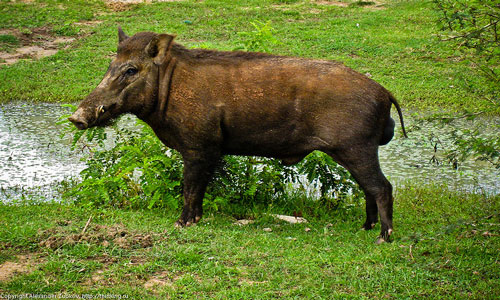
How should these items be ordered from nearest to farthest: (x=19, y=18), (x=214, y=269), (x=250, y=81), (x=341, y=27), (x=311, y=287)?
1. (x=311, y=287)
2. (x=214, y=269)
3. (x=250, y=81)
4. (x=341, y=27)
5. (x=19, y=18)

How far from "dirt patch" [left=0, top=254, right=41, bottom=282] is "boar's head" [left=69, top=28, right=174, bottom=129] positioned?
1550mm

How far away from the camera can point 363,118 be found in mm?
5961

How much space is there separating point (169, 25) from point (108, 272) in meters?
12.6

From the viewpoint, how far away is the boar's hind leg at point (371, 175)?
5.99 metres

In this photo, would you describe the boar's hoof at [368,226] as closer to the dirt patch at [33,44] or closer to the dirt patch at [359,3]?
the dirt patch at [33,44]

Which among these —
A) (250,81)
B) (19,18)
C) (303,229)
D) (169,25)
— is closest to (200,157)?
(250,81)

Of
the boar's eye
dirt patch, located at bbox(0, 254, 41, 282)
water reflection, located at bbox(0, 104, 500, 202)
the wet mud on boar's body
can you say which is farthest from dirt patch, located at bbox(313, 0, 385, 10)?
dirt patch, located at bbox(0, 254, 41, 282)

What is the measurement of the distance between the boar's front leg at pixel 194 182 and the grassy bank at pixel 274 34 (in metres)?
5.57

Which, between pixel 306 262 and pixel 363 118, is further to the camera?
pixel 363 118

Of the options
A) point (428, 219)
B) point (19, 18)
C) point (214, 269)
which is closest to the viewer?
point (214, 269)

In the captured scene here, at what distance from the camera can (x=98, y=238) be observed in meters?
5.70

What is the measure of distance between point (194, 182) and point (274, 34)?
10226 millimetres

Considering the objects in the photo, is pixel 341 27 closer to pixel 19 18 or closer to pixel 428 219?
pixel 19 18

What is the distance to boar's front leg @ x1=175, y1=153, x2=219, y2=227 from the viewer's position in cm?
646
